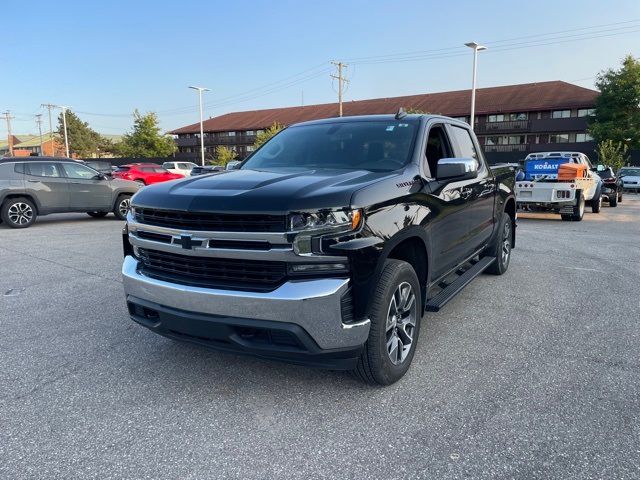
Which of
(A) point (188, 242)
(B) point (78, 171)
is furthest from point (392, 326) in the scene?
(B) point (78, 171)

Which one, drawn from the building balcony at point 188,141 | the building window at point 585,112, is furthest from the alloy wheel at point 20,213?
the building balcony at point 188,141

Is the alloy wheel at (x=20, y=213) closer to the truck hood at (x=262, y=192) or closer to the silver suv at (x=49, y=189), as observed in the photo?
the silver suv at (x=49, y=189)

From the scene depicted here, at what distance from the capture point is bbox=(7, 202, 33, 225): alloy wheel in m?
11.8

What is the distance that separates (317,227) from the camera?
9.05 feet

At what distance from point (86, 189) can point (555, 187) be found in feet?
40.7

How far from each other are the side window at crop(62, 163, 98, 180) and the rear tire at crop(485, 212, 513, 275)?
35.4 ft

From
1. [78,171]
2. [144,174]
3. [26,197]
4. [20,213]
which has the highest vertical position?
[78,171]

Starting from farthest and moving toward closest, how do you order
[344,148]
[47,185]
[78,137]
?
[78,137] < [47,185] < [344,148]

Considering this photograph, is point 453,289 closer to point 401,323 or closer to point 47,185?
point 401,323

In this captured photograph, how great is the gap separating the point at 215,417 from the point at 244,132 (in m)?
60.9

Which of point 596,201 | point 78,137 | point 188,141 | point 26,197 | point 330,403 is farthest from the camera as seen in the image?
point 78,137

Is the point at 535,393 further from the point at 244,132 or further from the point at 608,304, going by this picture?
the point at 244,132

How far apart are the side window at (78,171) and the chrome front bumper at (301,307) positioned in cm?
1144

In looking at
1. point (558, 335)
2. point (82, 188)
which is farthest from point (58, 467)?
point (82, 188)
